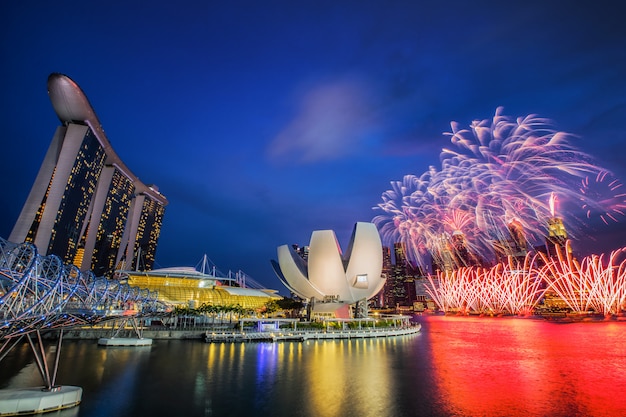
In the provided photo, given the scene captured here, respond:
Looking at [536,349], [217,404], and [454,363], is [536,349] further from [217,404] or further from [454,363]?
[217,404]

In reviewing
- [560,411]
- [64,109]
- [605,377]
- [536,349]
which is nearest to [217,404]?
[560,411]

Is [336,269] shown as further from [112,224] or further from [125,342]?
[112,224]

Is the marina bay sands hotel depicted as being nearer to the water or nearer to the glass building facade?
the glass building facade

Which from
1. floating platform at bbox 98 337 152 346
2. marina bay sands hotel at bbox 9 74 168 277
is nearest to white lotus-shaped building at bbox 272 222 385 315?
floating platform at bbox 98 337 152 346

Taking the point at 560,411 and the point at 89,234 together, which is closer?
the point at 560,411

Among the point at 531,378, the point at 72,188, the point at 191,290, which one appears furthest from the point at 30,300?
the point at 72,188

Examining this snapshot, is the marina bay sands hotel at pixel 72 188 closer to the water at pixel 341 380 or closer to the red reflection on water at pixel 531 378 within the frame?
the water at pixel 341 380

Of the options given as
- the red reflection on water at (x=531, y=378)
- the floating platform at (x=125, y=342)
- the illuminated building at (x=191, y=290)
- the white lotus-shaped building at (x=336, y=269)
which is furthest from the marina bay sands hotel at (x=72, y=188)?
the red reflection on water at (x=531, y=378)
